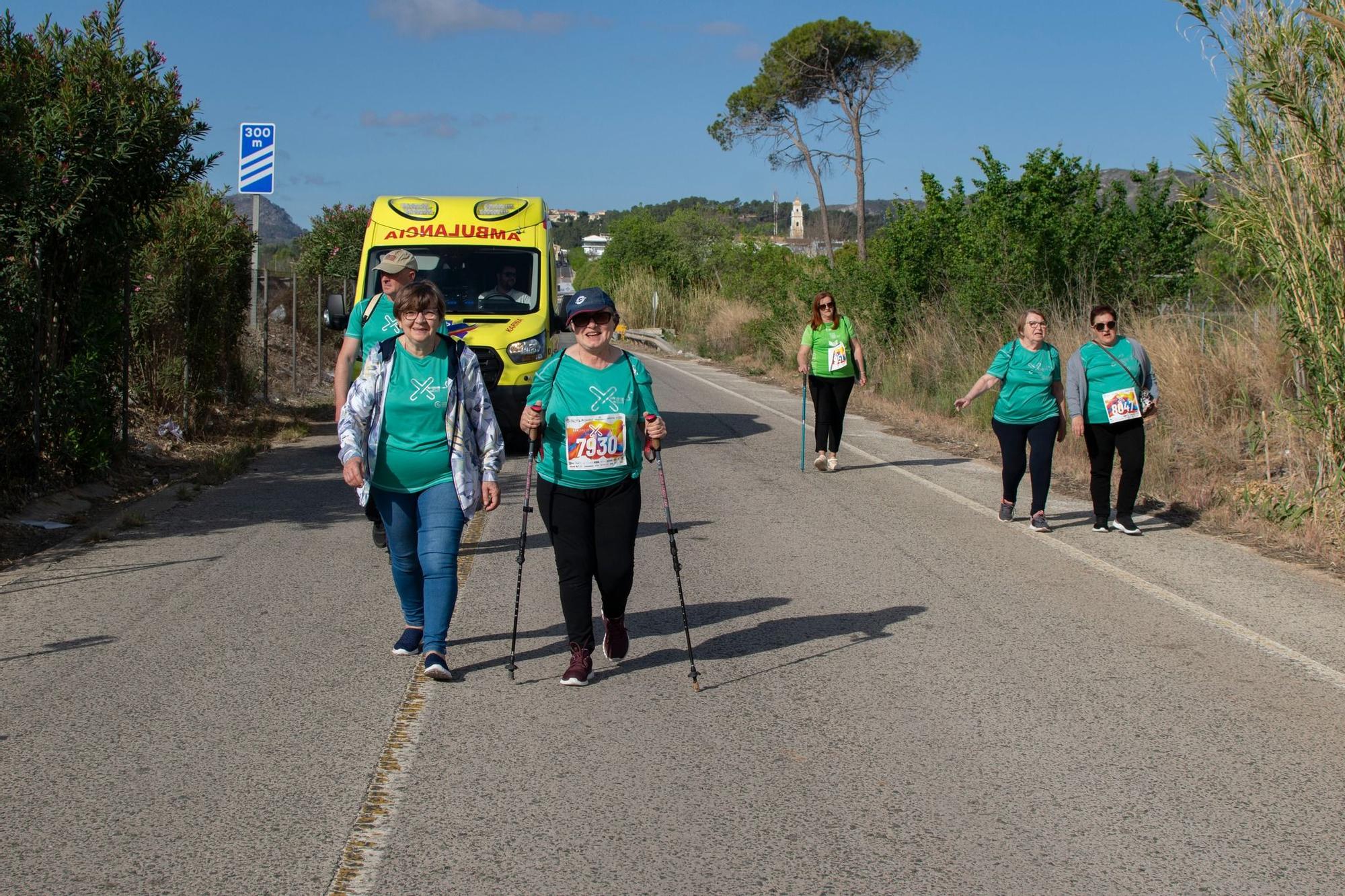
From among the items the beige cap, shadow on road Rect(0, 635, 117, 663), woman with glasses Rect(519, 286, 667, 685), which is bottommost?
shadow on road Rect(0, 635, 117, 663)

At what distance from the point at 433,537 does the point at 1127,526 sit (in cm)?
636

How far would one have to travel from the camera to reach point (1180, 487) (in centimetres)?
1216

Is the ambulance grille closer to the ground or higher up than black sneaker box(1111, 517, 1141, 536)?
higher up

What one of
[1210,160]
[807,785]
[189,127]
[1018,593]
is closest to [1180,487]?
[1210,160]

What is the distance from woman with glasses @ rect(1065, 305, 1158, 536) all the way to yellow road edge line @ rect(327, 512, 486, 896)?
20.6 ft

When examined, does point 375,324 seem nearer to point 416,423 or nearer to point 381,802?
point 416,423

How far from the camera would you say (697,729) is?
5.49 metres

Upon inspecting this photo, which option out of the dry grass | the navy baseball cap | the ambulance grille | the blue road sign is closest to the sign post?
the blue road sign

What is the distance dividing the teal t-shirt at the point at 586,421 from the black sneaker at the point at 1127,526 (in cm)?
570

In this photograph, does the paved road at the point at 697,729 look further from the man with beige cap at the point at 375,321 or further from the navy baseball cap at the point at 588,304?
the navy baseball cap at the point at 588,304

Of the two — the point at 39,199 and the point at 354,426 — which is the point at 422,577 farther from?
the point at 39,199

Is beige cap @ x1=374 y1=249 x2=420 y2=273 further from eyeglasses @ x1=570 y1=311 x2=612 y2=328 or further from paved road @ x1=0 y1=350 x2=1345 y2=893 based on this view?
eyeglasses @ x1=570 y1=311 x2=612 y2=328

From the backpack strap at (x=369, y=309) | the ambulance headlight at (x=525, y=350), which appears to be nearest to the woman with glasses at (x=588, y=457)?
the backpack strap at (x=369, y=309)

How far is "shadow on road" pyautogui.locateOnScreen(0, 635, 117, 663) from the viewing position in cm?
646
